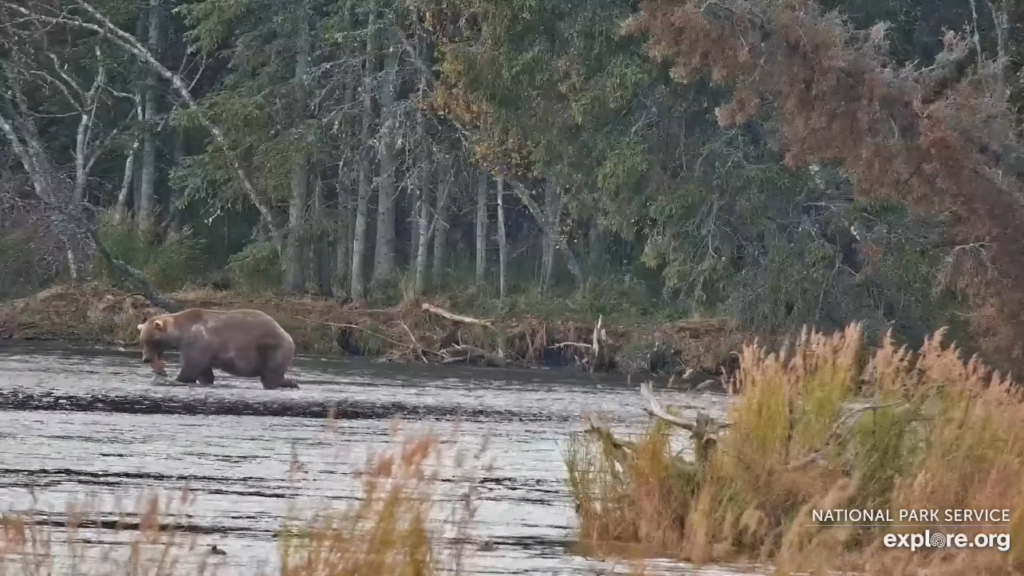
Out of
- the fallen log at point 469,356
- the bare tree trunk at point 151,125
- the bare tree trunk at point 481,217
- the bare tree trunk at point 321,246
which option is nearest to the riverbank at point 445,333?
the fallen log at point 469,356

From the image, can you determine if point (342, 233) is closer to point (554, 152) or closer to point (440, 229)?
point (440, 229)

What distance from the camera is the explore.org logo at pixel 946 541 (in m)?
8.77

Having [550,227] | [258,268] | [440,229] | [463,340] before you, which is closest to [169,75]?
[258,268]

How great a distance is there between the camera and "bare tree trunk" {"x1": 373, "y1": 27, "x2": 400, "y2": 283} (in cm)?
3450

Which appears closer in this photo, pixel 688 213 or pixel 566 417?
pixel 566 417

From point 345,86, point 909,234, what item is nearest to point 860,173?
point 909,234

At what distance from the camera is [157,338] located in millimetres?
20812

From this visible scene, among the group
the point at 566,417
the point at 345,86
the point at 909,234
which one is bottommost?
the point at 566,417

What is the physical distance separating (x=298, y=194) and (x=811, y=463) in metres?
28.4

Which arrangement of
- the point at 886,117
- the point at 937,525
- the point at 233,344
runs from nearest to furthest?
the point at 937,525
the point at 233,344
the point at 886,117

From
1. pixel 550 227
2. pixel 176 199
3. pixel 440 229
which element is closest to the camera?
pixel 550 227

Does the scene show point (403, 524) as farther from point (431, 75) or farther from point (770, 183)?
point (431, 75)

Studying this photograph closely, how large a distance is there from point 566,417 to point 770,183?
39.3 ft

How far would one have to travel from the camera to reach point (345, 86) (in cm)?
3778
